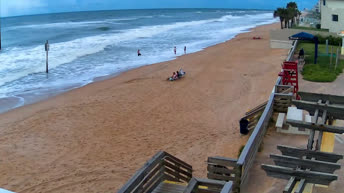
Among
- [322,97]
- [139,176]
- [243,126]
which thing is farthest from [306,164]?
[243,126]

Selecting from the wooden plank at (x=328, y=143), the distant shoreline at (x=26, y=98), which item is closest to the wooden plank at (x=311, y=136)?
the wooden plank at (x=328, y=143)

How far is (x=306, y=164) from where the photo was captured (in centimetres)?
598

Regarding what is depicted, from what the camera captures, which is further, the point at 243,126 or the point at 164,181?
the point at 243,126

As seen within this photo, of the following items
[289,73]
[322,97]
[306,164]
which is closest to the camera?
[306,164]

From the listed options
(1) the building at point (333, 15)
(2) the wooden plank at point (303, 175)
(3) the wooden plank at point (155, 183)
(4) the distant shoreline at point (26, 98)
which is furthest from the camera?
(1) the building at point (333, 15)

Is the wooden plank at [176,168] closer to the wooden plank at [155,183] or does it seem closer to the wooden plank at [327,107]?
the wooden plank at [155,183]

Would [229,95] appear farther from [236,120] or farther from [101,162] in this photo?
[101,162]

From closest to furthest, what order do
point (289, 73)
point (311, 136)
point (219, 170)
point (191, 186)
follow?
point (191, 186) → point (311, 136) → point (219, 170) → point (289, 73)

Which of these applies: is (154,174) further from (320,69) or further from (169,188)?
(320,69)

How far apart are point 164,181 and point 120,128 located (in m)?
7.74

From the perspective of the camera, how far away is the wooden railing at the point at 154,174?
19.2ft

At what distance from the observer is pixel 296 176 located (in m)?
5.86

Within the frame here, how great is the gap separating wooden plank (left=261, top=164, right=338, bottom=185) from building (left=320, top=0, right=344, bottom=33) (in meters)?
27.3

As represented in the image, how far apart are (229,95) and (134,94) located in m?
5.03
